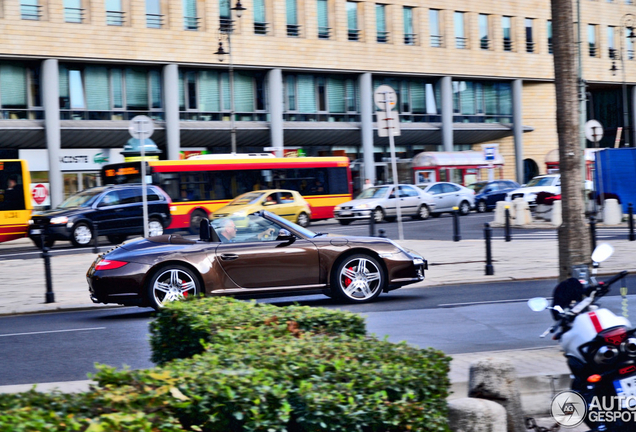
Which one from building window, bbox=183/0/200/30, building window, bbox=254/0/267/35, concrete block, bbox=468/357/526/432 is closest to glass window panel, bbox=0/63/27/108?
building window, bbox=183/0/200/30

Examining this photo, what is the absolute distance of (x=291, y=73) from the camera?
153ft

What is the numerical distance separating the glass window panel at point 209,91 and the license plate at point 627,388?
134 feet

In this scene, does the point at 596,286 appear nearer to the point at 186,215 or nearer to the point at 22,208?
the point at 22,208

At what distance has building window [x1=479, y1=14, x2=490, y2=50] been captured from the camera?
54.2 m

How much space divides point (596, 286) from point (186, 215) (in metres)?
28.3

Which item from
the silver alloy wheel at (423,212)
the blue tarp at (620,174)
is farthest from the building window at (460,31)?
the blue tarp at (620,174)

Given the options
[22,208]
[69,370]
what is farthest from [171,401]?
[22,208]

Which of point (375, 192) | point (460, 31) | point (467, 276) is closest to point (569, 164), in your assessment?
point (467, 276)

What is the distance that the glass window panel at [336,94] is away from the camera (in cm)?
4825

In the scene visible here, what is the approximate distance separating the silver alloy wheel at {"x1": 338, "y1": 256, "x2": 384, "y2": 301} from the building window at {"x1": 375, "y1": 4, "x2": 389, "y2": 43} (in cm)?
3935

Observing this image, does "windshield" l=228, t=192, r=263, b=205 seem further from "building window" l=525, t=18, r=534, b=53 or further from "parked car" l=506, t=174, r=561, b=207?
"building window" l=525, t=18, r=534, b=53

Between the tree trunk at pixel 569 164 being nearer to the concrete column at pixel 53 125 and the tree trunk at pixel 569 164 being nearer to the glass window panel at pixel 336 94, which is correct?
the concrete column at pixel 53 125

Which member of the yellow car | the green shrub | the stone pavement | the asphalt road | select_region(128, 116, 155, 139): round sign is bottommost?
the asphalt road

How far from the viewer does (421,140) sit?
52.9 m
